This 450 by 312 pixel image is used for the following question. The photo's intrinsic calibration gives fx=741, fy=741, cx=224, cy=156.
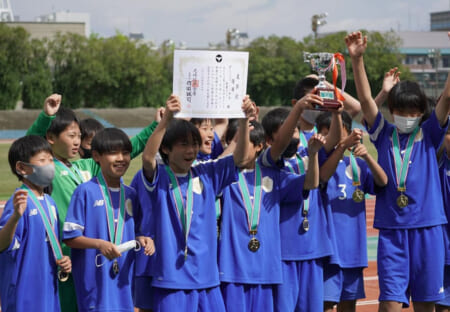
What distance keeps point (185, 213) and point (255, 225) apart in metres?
0.53

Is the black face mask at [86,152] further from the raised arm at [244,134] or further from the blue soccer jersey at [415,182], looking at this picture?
the blue soccer jersey at [415,182]

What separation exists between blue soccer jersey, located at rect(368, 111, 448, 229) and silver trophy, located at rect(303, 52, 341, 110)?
31.8 inches

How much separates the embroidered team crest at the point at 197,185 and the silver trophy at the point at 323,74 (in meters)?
0.82

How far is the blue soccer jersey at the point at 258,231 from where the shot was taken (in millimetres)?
4539

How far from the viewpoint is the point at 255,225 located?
461 cm

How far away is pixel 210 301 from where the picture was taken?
4.28m

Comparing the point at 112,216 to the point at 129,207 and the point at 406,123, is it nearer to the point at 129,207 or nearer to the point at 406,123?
the point at 129,207

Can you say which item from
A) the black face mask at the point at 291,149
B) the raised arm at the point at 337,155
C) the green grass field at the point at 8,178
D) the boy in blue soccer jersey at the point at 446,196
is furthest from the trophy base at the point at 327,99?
the green grass field at the point at 8,178

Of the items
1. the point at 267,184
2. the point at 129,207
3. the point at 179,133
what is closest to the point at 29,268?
the point at 129,207

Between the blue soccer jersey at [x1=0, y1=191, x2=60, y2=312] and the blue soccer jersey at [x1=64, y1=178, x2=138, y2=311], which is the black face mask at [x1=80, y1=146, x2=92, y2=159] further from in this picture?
the blue soccer jersey at [x1=0, y1=191, x2=60, y2=312]

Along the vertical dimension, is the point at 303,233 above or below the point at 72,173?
below

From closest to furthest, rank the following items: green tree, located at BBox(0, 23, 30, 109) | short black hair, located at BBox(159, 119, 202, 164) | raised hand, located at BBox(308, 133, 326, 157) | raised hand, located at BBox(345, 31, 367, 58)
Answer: short black hair, located at BBox(159, 119, 202, 164)
raised hand, located at BBox(308, 133, 326, 157)
raised hand, located at BBox(345, 31, 367, 58)
green tree, located at BBox(0, 23, 30, 109)

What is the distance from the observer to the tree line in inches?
1967

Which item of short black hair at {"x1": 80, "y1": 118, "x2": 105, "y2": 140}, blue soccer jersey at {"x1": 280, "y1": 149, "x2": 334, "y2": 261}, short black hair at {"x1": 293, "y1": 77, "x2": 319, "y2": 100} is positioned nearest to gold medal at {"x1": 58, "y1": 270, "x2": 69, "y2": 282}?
short black hair at {"x1": 80, "y1": 118, "x2": 105, "y2": 140}
